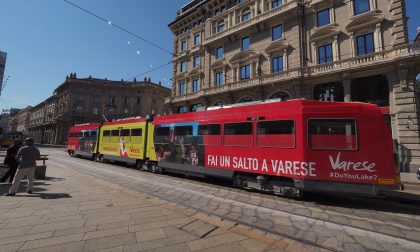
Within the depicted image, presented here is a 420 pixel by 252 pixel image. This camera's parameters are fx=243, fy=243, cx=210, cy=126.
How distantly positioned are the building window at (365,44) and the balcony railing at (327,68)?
34.3 inches

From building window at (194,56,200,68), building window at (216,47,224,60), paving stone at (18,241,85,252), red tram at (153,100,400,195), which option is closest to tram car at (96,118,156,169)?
red tram at (153,100,400,195)

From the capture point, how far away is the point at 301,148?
7.54 meters

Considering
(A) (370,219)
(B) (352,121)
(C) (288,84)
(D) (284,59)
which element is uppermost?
(D) (284,59)

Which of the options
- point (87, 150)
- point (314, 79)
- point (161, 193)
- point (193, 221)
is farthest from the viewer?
point (87, 150)

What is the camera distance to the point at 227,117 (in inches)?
392

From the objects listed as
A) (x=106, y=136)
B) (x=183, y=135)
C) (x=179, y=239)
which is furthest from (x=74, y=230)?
(x=106, y=136)

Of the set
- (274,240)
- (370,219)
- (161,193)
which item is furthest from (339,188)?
(161,193)

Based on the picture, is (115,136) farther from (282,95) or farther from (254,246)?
(254,246)

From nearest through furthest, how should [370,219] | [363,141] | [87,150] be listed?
[370,219], [363,141], [87,150]

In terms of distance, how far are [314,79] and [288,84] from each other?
2.25 meters

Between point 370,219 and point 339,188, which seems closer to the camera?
point 370,219

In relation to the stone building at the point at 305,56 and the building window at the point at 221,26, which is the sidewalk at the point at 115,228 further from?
the building window at the point at 221,26

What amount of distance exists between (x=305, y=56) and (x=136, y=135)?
16.4 m

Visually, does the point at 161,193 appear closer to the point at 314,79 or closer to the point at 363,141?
the point at 363,141
